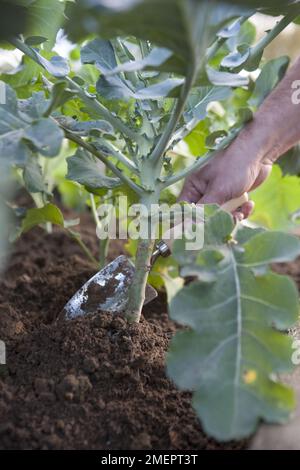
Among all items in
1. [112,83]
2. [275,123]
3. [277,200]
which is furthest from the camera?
[277,200]

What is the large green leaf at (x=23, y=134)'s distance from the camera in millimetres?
958

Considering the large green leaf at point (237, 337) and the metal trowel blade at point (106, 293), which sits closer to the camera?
the large green leaf at point (237, 337)

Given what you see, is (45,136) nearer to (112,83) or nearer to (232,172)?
(112,83)

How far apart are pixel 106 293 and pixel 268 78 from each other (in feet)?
2.08

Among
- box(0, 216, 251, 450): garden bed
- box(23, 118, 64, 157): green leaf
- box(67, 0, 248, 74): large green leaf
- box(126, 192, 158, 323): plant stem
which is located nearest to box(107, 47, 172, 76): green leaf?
box(67, 0, 248, 74): large green leaf

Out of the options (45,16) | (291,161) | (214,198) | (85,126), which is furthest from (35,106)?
(291,161)

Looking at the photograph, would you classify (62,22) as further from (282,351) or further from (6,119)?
(282,351)

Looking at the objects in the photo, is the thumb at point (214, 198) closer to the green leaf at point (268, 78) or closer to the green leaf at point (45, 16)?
the green leaf at point (268, 78)

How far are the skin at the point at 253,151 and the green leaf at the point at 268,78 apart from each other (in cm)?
2

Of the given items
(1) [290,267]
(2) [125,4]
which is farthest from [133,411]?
(1) [290,267]

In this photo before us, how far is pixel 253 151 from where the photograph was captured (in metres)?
1.34

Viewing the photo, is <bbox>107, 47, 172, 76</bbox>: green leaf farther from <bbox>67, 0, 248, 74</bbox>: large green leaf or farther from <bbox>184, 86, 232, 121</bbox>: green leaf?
<bbox>184, 86, 232, 121</bbox>: green leaf

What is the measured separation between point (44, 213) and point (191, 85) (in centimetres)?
58

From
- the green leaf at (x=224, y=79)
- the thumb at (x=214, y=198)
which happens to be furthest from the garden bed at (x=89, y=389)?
the green leaf at (x=224, y=79)
